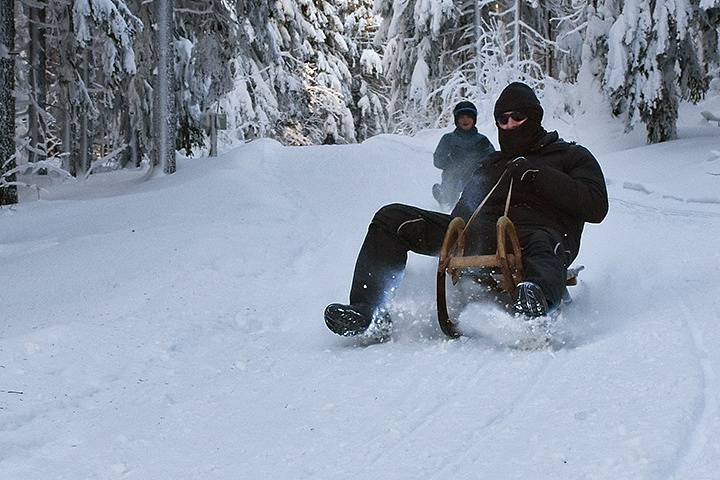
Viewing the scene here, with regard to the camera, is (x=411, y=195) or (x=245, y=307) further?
(x=411, y=195)

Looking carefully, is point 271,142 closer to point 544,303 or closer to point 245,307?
point 245,307

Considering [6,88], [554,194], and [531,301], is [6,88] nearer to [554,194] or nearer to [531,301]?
[554,194]

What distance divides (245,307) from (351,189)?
6.90 meters

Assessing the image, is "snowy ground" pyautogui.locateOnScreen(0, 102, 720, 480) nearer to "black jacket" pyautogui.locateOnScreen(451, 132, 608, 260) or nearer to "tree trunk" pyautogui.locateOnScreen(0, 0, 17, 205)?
"black jacket" pyautogui.locateOnScreen(451, 132, 608, 260)

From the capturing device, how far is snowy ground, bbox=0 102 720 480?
253 cm

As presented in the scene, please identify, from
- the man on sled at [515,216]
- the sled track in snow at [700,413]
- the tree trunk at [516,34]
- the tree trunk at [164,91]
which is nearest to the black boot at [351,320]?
the man on sled at [515,216]

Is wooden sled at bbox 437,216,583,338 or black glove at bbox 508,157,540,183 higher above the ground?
black glove at bbox 508,157,540,183

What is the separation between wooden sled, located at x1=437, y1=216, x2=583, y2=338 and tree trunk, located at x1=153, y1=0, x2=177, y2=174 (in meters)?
10.9

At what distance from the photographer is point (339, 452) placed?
8.62 ft

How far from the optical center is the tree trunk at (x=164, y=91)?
14.0m

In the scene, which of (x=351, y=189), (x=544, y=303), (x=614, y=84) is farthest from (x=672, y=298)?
(x=614, y=84)

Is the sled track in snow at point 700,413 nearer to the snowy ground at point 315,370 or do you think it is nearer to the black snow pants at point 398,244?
the snowy ground at point 315,370

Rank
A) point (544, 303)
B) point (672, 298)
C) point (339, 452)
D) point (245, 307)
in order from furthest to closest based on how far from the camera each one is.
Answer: point (245, 307), point (672, 298), point (544, 303), point (339, 452)

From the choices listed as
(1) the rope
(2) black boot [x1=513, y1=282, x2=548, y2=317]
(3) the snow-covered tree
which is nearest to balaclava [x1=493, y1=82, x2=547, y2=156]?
(1) the rope
